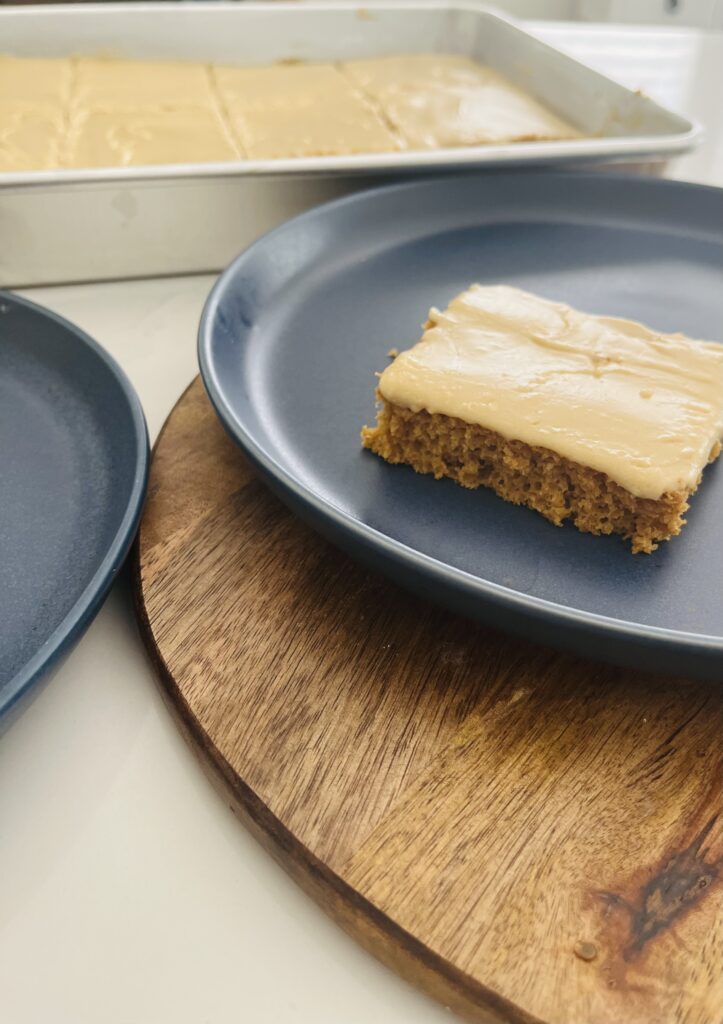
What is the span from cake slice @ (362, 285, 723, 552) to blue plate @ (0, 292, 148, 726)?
248mm

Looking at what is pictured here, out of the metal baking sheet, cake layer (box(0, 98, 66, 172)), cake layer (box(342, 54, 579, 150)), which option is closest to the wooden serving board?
the metal baking sheet

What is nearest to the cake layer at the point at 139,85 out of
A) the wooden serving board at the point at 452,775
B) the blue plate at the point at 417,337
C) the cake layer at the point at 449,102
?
the cake layer at the point at 449,102

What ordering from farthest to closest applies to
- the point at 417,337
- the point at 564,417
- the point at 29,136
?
the point at 29,136 → the point at 417,337 → the point at 564,417

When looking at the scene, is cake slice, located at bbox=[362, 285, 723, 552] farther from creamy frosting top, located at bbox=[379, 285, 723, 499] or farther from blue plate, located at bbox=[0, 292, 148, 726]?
blue plate, located at bbox=[0, 292, 148, 726]

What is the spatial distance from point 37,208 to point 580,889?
0.96 metres

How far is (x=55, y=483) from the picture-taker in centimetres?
81

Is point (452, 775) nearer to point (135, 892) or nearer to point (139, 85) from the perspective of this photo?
point (135, 892)

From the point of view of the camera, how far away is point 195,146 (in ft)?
4.42

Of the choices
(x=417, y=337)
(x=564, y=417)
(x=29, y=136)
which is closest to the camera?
(x=564, y=417)

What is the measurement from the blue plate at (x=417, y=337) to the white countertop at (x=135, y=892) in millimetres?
213

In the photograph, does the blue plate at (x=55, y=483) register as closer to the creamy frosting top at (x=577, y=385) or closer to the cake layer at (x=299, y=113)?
the creamy frosting top at (x=577, y=385)

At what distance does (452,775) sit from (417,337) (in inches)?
22.4

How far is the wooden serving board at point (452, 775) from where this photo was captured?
1.67 feet

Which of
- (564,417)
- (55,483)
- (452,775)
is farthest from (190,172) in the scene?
(452,775)
